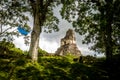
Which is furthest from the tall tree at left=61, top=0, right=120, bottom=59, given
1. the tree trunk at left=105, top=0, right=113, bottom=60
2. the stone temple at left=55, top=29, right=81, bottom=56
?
the stone temple at left=55, top=29, right=81, bottom=56

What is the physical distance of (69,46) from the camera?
314 feet

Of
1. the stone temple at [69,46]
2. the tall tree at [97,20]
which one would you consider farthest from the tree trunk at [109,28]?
the stone temple at [69,46]

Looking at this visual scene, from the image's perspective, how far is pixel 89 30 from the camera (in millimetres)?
32500

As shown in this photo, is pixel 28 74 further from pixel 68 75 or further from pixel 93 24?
pixel 93 24

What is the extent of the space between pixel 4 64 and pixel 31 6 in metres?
6.36

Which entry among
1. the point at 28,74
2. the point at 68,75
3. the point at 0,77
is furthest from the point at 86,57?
the point at 0,77

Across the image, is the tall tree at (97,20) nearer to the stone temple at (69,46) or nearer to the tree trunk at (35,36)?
the tree trunk at (35,36)

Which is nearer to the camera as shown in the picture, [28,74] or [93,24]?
[28,74]

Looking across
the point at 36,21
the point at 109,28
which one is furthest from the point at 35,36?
the point at 109,28

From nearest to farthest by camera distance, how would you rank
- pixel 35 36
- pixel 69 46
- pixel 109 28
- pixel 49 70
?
pixel 49 70
pixel 35 36
pixel 109 28
pixel 69 46

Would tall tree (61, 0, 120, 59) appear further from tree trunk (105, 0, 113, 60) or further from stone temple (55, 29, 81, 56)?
stone temple (55, 29, 81, 56)

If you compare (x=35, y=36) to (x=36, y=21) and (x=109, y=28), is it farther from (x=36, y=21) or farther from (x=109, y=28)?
(x=109, y=28)

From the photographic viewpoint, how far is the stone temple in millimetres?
93875

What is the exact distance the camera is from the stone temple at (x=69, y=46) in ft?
308
